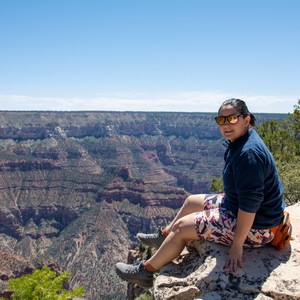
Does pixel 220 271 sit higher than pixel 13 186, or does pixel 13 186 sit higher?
pixel 220 271

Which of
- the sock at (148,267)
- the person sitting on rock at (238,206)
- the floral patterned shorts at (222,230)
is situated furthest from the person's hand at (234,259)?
the sock at (148,267)

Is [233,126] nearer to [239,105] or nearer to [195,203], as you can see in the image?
[239,105]

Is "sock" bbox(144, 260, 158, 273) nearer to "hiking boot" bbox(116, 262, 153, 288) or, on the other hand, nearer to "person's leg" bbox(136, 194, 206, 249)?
"hiking boot" bbox(116, 262, 153, 288)

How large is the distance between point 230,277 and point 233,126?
2.08 metres

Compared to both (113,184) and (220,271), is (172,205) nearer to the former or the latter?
(113,184)

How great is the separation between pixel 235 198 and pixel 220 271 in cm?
104

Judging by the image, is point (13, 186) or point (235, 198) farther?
point (13, 186)

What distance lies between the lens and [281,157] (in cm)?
2455

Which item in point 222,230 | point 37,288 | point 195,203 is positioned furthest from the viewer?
point 37,288

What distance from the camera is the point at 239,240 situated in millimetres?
5320

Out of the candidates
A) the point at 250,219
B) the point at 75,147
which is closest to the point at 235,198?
the point at 250,219

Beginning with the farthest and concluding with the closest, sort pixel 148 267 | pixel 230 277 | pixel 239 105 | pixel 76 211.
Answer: pixel 76 211
pixel 148 267
pixel 239 105
pixel 230 277

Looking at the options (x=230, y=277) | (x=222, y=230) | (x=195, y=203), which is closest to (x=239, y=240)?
(x=222, y=230)

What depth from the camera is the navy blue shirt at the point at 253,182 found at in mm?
5266
